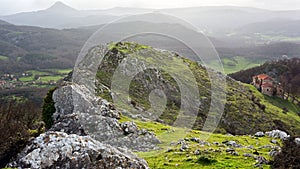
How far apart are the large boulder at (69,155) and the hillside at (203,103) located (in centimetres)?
3129

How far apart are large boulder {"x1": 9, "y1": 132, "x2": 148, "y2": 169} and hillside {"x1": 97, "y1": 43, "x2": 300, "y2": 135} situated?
→ 31294 mm

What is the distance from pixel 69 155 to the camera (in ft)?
49.0

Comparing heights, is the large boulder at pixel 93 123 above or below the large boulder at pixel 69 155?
below

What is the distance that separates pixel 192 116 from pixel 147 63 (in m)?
22.5

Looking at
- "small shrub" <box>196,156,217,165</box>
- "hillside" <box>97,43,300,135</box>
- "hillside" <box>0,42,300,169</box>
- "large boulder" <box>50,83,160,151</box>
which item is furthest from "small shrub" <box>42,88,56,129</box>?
"small shrub" <box>196,156,217,165</box>

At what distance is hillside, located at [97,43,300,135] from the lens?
5625cm

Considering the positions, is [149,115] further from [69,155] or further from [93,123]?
[69,155]

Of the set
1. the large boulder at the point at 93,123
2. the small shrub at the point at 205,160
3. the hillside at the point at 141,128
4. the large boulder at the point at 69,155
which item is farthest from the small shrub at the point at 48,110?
the small shrub at the point at 205,160

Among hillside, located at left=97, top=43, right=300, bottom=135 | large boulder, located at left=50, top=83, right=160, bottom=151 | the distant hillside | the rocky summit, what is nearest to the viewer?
the rocky summit

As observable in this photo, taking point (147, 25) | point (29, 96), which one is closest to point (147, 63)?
point (147, 25)

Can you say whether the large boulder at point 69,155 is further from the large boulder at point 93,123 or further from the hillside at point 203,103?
the hillside at point 203,103

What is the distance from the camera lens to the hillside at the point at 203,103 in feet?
185

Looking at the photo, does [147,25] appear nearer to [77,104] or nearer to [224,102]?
[77,104]

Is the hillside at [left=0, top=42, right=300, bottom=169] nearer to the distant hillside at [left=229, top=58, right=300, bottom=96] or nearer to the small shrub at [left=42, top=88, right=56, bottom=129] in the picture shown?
the small shrub at [left=42, top=88, right=56, bottom=129]
